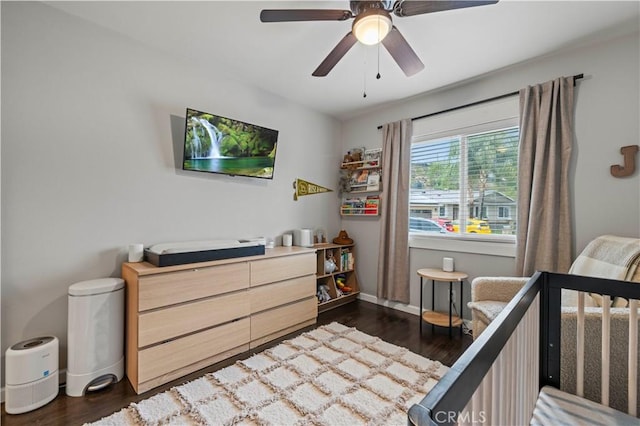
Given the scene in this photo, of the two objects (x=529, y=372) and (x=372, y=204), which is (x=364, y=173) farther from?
(x=529, y=372)

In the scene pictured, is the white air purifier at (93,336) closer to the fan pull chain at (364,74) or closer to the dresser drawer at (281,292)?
the dresser drawer at (281,292)

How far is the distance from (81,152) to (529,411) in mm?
2979

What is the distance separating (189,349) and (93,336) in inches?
23.6

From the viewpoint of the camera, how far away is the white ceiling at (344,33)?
182cm

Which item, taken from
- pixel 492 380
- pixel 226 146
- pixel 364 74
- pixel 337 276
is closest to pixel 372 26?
pixel 364 74

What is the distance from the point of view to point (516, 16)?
1.86 m

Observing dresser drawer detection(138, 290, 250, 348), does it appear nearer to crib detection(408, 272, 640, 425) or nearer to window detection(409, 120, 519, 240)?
crib detection(408, 272, 640, 425)

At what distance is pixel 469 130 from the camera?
9.32 ft

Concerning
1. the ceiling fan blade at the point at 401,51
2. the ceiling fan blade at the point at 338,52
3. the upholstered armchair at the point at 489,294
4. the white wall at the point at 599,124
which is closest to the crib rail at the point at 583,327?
the upholstered armchair at the point at 489,294

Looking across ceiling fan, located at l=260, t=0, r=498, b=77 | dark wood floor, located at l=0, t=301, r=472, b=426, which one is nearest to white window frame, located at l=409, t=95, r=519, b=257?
dark wood floor, located at l=0, t=301, r=472, b=426

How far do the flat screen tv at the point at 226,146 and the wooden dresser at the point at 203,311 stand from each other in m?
0.90

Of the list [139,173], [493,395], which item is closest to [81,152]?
[139,173]

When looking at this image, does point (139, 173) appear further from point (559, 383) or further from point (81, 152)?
point (559, 383)

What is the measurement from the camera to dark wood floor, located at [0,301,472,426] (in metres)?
1.55
